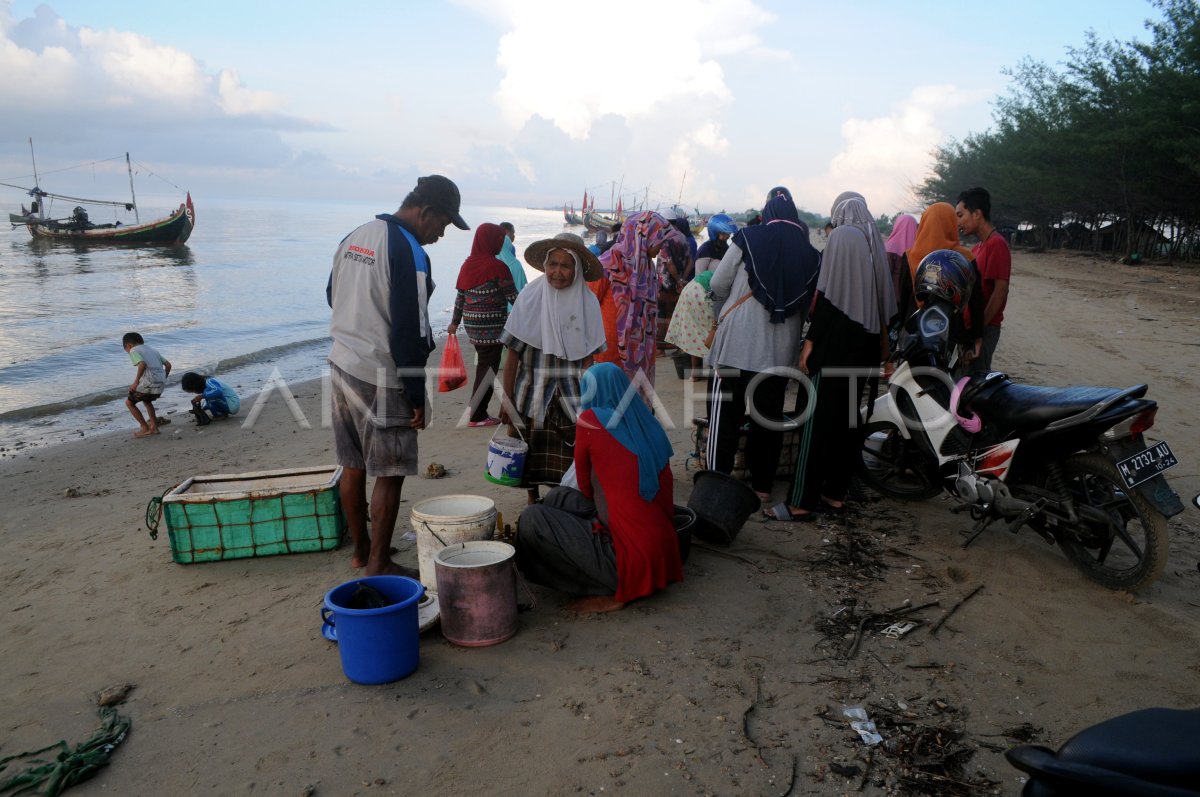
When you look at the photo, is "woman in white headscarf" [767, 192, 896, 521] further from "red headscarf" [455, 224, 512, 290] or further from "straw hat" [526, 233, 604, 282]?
"red headscarf" [455, 224, 512, 290]

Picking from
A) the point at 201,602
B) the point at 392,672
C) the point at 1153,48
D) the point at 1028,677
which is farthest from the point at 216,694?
the point at 1153,48

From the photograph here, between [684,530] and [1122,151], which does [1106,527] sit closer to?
[684,530]

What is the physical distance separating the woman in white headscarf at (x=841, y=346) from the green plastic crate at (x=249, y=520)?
258 cm

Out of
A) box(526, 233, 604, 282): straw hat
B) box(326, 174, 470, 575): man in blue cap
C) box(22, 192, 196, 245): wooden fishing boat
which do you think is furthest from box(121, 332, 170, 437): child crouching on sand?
box(22, 192, 196, 245): wooden fishing boat

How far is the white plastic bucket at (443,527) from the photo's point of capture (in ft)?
11.9

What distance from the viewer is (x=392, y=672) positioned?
119 inches

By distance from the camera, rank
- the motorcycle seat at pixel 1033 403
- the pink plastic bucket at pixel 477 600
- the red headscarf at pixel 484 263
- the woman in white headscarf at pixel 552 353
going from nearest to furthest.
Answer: the pink plastic bucket at pixel 477 600
the motorcycle seat at pixel 1033 403
the woman in white headscarf at pixel 552 353
the red headscarf at pixel 484 263

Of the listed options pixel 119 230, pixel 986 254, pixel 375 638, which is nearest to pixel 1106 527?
pixel 986 254

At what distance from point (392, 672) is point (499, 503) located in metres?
2.13

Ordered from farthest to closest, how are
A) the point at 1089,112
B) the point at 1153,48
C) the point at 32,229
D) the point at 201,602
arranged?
the point at 32,229
the point at 1089,112
the point at 1153,48
the point at 201,602

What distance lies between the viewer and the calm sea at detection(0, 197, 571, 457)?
407 inches

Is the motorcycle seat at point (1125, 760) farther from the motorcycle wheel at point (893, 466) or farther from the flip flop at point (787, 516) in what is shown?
the motorcycle wheel at point (893, 466)

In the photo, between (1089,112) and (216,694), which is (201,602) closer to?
(216,694)

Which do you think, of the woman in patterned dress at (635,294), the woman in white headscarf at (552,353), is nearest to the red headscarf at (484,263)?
the woman in patterned dress at (635,294)
